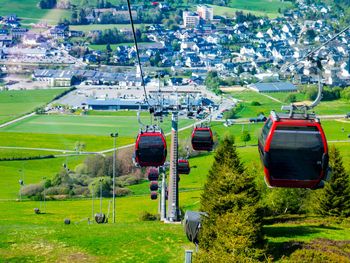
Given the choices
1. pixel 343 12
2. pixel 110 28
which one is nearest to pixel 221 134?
pixel 110 28

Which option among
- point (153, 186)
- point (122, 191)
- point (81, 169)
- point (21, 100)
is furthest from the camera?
point (21, 100)

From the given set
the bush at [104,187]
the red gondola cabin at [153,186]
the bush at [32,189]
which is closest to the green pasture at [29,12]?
the bush at [32,189]

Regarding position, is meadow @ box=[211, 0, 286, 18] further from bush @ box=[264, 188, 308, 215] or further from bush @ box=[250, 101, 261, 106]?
bush @ box=[264, 188, 308, 215]

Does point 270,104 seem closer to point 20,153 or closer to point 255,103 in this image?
point 255,103

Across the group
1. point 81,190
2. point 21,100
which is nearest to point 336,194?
point 81,190

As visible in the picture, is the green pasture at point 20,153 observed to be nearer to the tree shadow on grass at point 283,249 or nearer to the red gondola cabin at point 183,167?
the red gondola cabin at point 183,167

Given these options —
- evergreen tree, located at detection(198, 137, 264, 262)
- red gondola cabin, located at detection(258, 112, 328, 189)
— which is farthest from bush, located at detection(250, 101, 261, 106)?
red gondola cabin, located at detection(258, 112, 328, 189)
